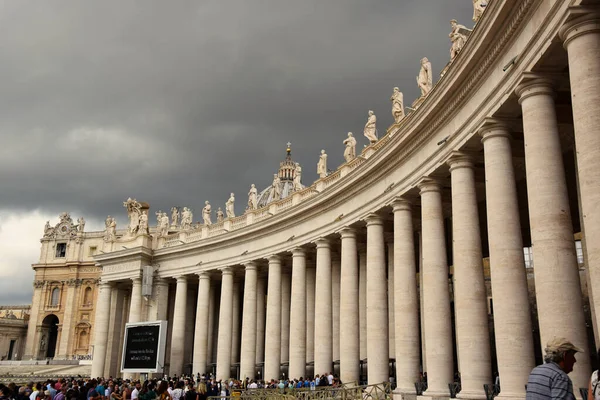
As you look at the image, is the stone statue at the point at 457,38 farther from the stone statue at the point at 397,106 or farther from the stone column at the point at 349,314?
the stone column at the point at 349,314

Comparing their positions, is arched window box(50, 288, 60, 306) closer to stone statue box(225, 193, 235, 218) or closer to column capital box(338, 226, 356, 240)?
stone statue box(225, 193, 235, 218)

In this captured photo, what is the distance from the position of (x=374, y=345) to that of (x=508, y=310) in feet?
53.8

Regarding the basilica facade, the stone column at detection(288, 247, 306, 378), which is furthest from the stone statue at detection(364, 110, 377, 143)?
the stone column at detection(288, 247, 306, 378)

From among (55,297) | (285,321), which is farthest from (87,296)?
(285,321)

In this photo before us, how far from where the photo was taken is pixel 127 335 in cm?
6016

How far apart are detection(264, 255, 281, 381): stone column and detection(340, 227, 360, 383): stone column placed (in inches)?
496

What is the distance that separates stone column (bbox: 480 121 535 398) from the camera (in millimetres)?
21875

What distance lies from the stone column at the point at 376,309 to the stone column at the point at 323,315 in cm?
752

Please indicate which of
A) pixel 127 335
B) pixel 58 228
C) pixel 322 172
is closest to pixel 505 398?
pixel 322 172

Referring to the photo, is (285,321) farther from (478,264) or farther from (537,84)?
(537,84)

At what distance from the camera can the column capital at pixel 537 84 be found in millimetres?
21469

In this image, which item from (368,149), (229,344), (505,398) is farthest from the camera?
(229,344)

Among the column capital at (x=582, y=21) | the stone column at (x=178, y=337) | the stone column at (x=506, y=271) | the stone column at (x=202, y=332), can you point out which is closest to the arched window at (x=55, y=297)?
the stone column at (x=178, y=337)

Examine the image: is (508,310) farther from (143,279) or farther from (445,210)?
(143,279)
